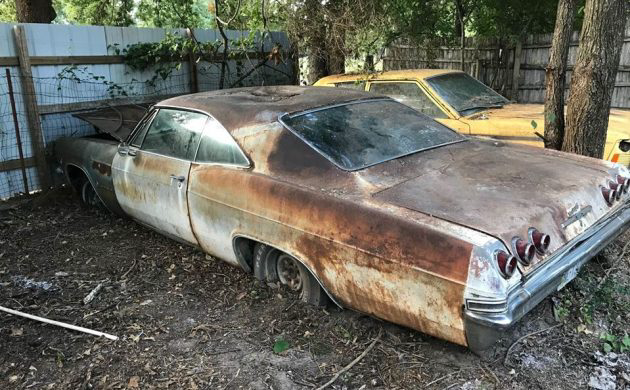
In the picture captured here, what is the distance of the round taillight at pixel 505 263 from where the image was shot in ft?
8.34

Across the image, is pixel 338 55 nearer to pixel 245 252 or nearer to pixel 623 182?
pixel 245 252

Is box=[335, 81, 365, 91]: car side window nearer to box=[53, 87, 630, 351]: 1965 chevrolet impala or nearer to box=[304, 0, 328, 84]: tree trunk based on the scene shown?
box=[304, 0, 328, 84]: tree trunk

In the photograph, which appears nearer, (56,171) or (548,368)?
(548,368)

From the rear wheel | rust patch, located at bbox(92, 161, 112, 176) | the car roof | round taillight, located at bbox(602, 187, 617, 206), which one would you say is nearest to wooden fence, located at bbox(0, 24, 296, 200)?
rust patch, located at bbox(92, 161, 112, 176)

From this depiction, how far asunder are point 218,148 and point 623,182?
9.68 feet

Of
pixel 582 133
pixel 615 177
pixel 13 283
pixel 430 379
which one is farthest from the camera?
pixel 582 133

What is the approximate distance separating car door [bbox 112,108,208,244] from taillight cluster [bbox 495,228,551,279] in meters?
2.52

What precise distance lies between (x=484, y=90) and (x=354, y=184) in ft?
15.7

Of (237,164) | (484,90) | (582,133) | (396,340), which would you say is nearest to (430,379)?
(396,340)

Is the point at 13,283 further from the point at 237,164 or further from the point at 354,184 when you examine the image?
the point at 354,184

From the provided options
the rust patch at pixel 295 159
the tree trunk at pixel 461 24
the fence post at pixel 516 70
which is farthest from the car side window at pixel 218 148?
the fence post at pixel 516 70

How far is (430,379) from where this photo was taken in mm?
2883

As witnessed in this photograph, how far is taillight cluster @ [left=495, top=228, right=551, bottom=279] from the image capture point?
2551 millimetres

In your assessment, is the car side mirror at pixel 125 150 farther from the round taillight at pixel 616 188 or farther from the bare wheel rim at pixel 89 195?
the round taillight at pixel 616 188
